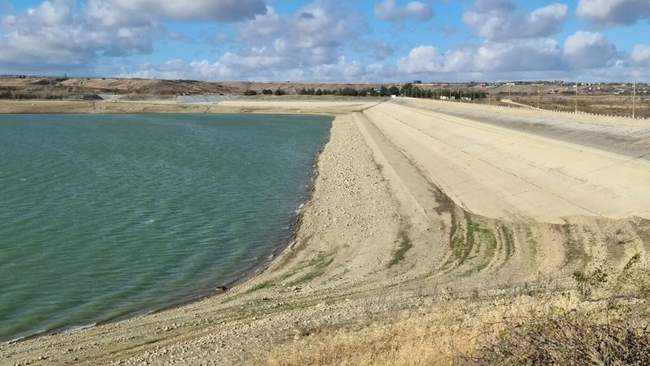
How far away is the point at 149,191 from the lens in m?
31.1

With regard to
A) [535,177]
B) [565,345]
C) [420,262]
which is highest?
[565,345]

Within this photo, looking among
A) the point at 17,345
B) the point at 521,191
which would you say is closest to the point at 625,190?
the point at 521,191

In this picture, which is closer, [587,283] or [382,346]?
[382,346]

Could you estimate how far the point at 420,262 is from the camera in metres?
17.5

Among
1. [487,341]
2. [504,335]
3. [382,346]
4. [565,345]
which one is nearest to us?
[565,345]

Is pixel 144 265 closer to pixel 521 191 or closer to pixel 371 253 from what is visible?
pixel 371 253

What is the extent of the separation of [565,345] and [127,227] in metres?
19.1

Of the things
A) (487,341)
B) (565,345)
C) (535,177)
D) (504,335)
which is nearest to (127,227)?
(487,341)

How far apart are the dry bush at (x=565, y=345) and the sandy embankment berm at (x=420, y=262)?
60 cm

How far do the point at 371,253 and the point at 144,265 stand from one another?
243 inches

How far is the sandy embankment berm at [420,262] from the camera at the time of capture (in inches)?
380

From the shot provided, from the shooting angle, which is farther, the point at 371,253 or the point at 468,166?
the point at 468,166

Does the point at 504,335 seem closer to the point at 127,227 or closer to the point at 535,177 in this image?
the point at 127,227

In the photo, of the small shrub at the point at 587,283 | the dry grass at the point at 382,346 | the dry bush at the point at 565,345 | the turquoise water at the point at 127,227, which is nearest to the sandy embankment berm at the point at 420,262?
the dry grass at the point at 382,346
